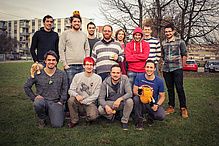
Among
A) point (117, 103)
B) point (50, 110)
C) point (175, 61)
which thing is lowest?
point (50, 110)

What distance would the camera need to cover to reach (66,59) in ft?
14.5

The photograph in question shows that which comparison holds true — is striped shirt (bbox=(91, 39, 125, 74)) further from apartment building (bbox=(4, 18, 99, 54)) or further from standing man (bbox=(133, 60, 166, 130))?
apartment building (bbox=(4, 18, 99, 54))

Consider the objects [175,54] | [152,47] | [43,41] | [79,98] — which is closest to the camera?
[79,98]

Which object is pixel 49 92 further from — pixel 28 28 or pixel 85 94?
pixel 28 28

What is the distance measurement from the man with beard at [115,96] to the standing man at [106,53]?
1.11 feet

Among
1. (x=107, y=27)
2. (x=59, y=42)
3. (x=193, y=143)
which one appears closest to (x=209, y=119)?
(x=193, y=143)

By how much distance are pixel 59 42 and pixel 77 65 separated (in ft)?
2.53

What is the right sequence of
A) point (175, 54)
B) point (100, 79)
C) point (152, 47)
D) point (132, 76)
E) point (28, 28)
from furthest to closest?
1. point (28, 28)
2. point (175, 54)
3. point (152, 47)
4. point (132, 76)
5. point (100, 79)

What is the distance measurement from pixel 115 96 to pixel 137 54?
1.23 meters

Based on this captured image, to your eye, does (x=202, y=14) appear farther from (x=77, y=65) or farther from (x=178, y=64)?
(x=77, y=65)

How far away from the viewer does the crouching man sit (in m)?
3.83

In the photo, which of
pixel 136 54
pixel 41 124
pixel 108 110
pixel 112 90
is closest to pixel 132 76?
pixel 136 54

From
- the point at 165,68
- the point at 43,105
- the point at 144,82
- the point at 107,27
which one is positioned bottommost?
the point at 43,105

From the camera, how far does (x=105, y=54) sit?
13.9 feet
